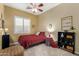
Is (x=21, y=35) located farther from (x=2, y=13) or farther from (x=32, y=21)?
(x=2, y=13)

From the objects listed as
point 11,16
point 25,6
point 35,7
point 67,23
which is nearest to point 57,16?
point 67,23

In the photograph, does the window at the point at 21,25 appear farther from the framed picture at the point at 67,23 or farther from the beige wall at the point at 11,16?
the framed picture at the point at 67,23

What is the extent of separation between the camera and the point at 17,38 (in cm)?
189

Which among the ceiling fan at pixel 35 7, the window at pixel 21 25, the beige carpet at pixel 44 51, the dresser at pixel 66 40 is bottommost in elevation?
the beige carpet at pixel 44 51

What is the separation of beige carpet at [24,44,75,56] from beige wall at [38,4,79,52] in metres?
0.28

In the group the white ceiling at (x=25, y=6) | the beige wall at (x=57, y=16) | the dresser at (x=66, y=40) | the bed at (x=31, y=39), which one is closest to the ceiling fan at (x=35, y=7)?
the white ceiling at (x=25, y=6)

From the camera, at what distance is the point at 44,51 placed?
197 centimetres

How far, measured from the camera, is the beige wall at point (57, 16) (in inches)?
78.9

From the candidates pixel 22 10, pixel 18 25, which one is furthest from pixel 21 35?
pixel 22 10

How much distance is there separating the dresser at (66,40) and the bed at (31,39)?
0.38m

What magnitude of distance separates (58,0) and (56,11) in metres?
0.34

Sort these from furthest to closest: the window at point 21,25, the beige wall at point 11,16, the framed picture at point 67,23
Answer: the framed picture at point 67,23 < the window at point 21,25 < the beige wall at point 11,16

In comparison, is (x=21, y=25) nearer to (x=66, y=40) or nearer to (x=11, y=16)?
(x=11, y=16)

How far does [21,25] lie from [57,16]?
0.83m
